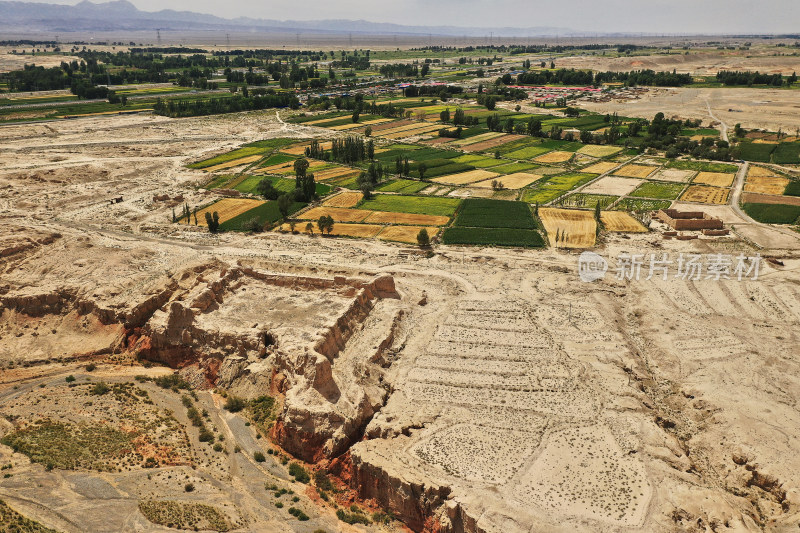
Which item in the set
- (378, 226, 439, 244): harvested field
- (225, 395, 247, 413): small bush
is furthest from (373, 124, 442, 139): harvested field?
(225, 395, 247, 413): small bush

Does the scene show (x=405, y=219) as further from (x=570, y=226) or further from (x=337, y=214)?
(x=570, y=226)

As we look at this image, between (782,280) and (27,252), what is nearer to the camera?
(782,280)

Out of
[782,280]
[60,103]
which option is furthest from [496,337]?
[60,103]

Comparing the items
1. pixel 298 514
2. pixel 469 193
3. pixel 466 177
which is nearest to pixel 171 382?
pixel 298 514

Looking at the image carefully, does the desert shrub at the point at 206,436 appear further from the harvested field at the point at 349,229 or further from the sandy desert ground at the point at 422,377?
the harvested field at the point at 349,229

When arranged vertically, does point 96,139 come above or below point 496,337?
above

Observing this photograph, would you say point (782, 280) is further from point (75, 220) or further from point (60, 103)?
point (60, 103)

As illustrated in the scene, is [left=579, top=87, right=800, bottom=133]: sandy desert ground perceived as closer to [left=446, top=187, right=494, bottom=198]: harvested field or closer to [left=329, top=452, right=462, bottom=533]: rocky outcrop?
Result: [left=446, top=187, right=494, bottom=198]: harvested field
